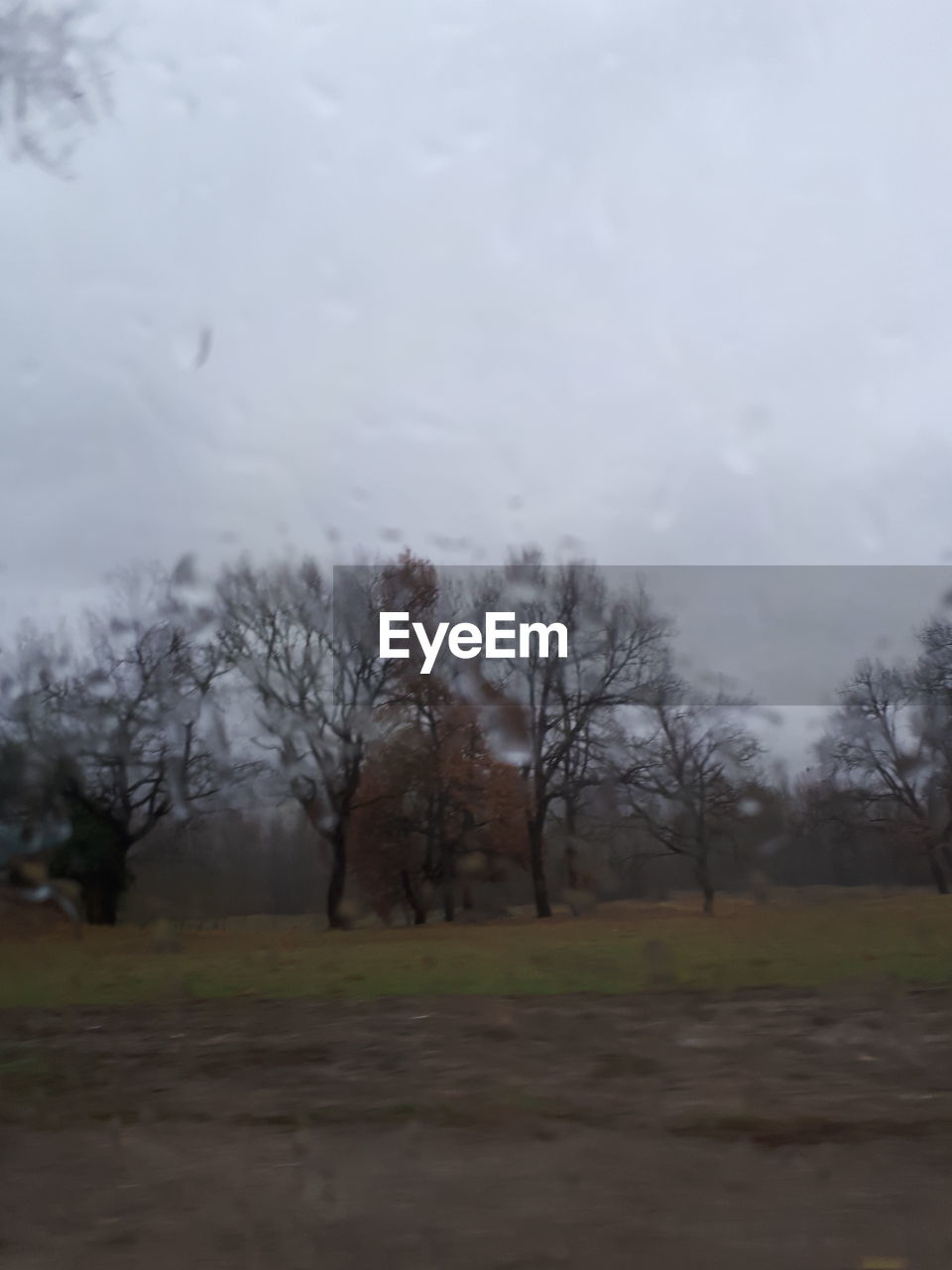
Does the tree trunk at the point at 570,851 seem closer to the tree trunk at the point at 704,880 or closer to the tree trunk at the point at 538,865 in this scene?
the tree trunk at the point at 538,865

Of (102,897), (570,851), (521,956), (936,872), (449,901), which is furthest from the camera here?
(102,897)

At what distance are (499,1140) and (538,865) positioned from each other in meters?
12.0

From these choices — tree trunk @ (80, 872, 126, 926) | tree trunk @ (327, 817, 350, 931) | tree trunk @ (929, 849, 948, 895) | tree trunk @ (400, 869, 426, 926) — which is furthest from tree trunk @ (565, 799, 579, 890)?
tree trunk @ (80, 872, 126, 926)

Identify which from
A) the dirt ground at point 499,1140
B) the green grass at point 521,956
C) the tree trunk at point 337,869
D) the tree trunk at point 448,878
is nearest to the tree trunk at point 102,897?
the green grass at point 521,956

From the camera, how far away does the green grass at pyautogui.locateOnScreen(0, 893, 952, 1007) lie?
10.6m

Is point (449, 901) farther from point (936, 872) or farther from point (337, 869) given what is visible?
point (936, 872)

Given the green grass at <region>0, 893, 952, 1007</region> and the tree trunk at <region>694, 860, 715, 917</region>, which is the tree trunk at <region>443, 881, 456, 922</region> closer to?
the green grass at <region>0, 893, 952, 1007</region>

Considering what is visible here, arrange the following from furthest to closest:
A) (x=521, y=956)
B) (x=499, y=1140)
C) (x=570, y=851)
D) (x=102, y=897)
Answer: (x=102, y=897), (x=570, y=851), (x=521, y=956), (x=499, y=1140)

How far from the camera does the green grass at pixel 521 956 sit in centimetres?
1061

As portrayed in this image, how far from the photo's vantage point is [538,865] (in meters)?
17.5

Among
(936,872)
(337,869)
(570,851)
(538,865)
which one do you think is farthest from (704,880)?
(337,869)

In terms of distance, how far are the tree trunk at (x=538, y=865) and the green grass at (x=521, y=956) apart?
1.47ft

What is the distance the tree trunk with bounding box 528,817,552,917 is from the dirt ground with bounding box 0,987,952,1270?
327 inches

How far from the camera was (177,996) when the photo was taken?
36.4 feet
